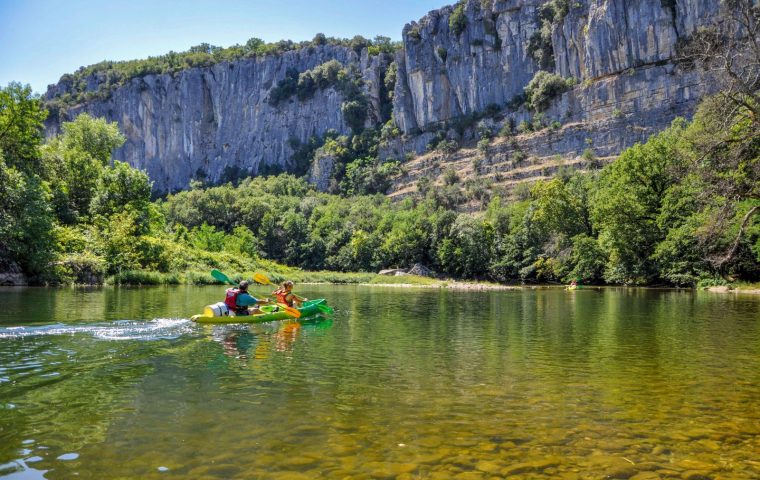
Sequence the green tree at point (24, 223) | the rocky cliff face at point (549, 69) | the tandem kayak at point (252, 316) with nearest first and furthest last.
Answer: the tandem kayak at point (252, 316)
the green tree at point (24, 223)
the rocky cliff face at point (549, 69)

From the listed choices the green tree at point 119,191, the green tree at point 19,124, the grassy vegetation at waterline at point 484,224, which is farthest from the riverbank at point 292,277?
the green tree at point 19,124

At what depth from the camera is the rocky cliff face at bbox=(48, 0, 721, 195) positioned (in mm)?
78625

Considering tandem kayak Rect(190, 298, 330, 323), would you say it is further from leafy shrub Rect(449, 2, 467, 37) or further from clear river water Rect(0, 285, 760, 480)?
leafy shrub Rect(449, 2, 467, 37)

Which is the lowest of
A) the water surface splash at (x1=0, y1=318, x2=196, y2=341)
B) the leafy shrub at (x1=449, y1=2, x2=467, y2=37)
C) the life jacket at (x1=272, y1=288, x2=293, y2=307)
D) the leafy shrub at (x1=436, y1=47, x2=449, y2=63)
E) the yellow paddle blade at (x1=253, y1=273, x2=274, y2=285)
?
the water surface splash at (x1=0, y1=318, x2=196, y2=341)

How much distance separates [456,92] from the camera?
104625mm

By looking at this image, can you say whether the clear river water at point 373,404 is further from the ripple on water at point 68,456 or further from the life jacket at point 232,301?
the life jacket at point 232,301

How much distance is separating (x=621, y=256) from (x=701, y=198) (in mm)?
26625

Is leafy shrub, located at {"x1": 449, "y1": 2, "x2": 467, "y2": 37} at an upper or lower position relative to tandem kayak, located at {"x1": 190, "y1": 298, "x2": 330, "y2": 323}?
upper

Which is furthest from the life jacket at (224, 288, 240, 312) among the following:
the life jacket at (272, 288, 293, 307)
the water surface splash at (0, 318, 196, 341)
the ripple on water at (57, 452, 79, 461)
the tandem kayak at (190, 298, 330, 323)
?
the ripple on water at (57, 452, 79, 461)

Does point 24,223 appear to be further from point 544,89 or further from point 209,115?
point 209,115

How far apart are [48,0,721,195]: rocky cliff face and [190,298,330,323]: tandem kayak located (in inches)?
645

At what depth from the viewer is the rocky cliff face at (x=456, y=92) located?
78625 millimetres

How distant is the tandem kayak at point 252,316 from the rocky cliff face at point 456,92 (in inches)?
645

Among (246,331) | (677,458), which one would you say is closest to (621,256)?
(246,331)
